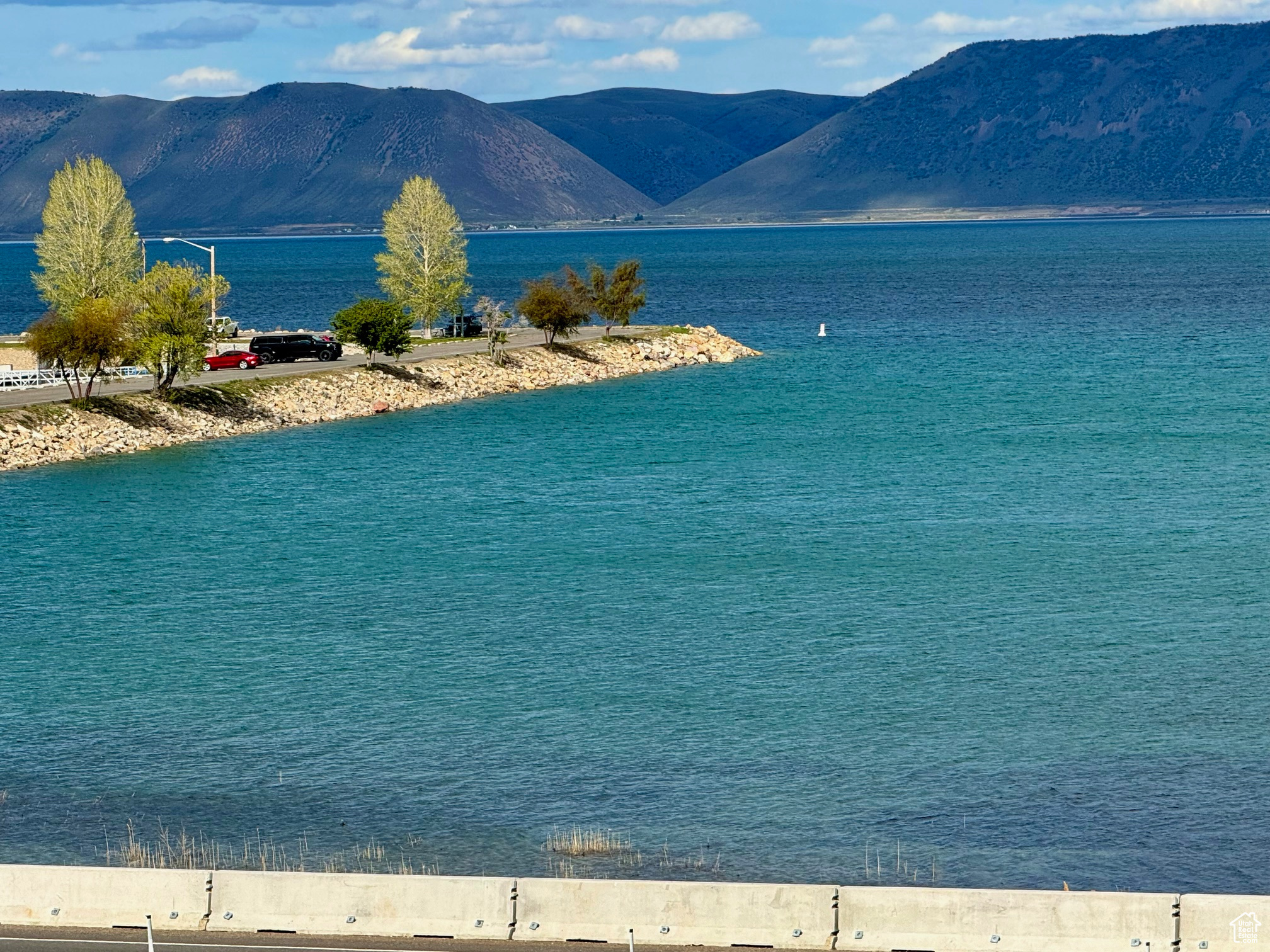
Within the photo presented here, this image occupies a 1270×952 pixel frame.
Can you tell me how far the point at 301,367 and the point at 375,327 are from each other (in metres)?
5.64

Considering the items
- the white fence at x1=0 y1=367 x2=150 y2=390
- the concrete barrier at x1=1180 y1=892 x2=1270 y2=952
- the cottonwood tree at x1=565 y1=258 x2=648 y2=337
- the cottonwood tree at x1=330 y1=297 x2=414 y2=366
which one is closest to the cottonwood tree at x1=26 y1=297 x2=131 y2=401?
the white fence at x1=0 y1=367 x2=150 y2=390

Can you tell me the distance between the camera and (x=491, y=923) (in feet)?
80.6

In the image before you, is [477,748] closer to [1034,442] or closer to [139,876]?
[139,876]

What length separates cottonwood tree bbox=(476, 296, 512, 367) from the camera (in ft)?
366

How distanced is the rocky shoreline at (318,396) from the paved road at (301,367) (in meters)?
1.51

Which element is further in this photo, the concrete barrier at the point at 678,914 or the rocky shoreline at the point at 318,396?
the rocky shoreline at the point at 318,396

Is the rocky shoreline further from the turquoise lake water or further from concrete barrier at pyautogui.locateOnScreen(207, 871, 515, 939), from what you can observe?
concrete barrier at pyautogui.locateOnScreen(207, 871, 515, 939)

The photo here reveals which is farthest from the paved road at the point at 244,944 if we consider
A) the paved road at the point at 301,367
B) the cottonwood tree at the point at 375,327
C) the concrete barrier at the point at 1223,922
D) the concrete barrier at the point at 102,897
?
the cottonwood tree at the point at 375,327

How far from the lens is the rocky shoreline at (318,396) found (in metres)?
79.7

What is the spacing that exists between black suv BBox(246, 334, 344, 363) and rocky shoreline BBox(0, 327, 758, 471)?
14.1 ft

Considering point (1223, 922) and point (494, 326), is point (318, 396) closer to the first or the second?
point (494, 326)

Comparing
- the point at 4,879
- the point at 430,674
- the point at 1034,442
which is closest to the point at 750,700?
the point at 430,674

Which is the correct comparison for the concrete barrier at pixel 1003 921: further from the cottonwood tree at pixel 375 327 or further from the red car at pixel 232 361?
the red car at pixel 232 361

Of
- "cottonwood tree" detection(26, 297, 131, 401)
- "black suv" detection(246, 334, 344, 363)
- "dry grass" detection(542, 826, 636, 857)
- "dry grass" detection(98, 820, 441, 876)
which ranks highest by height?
"cottonwood tree" detection(26, 297, 131, 401)
